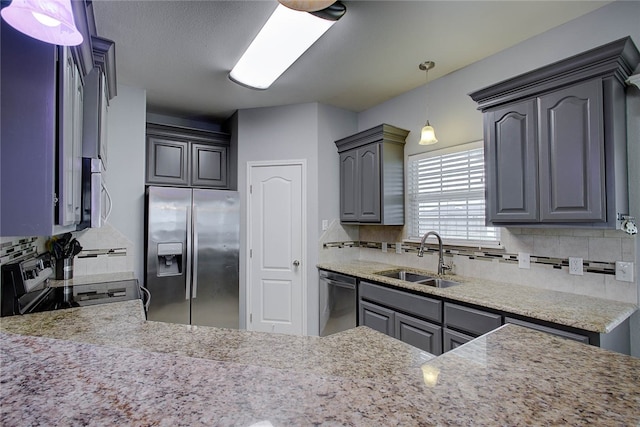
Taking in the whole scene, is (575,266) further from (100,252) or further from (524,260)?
(100,252)

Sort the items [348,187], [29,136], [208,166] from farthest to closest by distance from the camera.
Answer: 1. [208,166]
2. [348,187]
3. [29,136]

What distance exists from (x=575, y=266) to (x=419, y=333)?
3.70 feet

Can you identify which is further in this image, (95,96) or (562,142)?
(562,142)

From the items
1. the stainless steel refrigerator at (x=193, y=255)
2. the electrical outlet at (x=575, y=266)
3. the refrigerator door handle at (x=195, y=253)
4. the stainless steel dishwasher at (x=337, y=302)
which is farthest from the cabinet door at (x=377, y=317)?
the refrigerator door handle at (x=195, y=253)

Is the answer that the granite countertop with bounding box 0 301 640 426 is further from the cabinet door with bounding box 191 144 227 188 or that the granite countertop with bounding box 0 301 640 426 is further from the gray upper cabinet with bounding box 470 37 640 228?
the cabinet door with bounding box 191 144 227 188

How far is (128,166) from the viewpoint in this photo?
315 cm

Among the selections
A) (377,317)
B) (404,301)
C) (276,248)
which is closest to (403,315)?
(404,301)

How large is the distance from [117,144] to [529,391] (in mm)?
3597

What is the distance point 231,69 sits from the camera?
9.23 feet

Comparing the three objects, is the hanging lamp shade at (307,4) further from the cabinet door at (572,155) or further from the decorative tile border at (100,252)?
the decorative tile border at (100,252)

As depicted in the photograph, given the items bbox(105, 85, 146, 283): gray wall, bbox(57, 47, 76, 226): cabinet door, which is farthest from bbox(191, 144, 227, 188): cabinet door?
bbox(57, 47, 76, 226): cabinet door

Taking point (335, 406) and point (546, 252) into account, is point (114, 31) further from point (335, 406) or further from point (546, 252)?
point (546, 252)

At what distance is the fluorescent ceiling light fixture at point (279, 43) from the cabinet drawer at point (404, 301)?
200 centimetres

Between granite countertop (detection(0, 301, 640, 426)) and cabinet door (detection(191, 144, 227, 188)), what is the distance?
3.11 m
